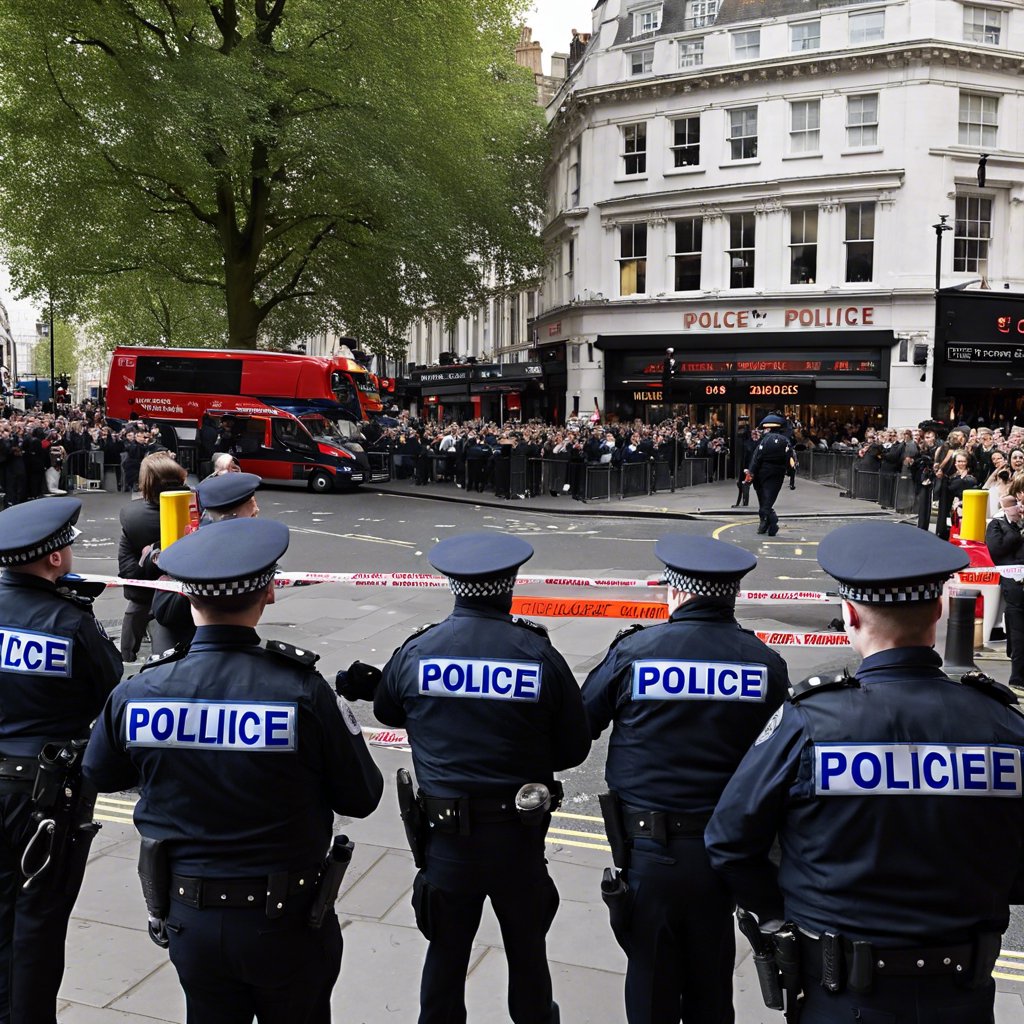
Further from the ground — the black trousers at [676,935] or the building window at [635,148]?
the building window at [635,148]

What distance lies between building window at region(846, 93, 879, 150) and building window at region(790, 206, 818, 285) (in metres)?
2.30

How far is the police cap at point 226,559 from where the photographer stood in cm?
313

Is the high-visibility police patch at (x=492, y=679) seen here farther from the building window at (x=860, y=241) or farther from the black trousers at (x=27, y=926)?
the building window at (x=860, y=241)

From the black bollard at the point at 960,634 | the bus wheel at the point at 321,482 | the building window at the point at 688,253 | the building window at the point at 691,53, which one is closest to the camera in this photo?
the black bollard at the point at 960,634

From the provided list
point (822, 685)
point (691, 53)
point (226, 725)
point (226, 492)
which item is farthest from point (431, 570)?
point (691, 53)

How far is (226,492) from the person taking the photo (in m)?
6.33

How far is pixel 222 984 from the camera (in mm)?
3055

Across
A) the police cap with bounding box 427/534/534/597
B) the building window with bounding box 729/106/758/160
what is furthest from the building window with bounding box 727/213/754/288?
the police cap with bounding box 427/534/534/597

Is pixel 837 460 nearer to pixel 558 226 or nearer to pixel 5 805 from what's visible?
pixel 558 226

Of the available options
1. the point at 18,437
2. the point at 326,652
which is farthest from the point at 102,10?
the point at 326,652

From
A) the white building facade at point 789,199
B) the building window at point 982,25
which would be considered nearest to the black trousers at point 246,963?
the white building facade at point 789,199

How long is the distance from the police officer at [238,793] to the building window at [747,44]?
34071 millimetres

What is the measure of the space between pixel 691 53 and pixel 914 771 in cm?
3518

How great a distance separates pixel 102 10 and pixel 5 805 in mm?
25423
